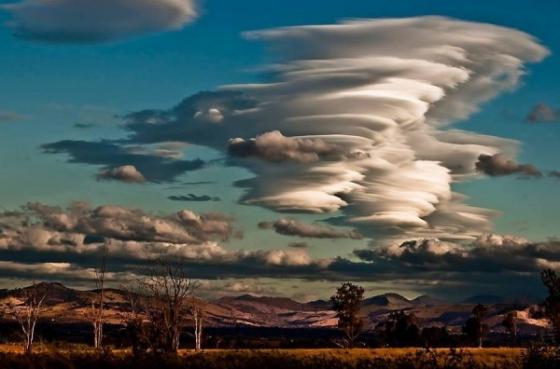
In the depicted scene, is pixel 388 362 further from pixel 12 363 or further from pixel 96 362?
pixel 12 363

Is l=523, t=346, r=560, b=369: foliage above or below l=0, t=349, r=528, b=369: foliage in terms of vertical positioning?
above

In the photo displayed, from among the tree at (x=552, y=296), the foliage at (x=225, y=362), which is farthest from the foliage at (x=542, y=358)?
the tree at (x=552, y=296)

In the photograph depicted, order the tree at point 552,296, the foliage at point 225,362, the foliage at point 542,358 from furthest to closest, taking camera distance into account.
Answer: the tree at point 552,296, the foliage at point 542,358, the foliage at point 225,362

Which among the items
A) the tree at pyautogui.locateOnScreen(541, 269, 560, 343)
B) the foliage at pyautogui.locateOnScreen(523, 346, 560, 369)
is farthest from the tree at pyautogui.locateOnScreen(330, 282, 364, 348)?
the foliage at pyautogui.locateOnScreen(523, 346, 560, 369)

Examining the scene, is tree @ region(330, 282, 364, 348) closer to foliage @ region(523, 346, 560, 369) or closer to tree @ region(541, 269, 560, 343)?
tree @ region(541, 269, 560, 343)

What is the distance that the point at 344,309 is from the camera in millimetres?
193625

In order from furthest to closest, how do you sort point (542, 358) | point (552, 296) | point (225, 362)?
1. point (552, 296)
2. point (542, 358)
3. point (225, 362)

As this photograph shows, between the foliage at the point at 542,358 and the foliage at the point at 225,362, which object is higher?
the foliage at the point at 542,358

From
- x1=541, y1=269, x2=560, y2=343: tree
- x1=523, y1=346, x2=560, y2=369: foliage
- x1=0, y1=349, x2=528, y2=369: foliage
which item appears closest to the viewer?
x1=0, y1=349, x2=528, y2=369: foliage

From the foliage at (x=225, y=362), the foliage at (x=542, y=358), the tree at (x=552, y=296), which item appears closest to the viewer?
the foliage at (x=225, y=362)

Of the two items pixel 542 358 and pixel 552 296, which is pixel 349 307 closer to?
pixel 552 296

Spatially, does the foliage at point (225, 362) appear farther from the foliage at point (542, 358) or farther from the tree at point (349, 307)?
the tree at point (349, 307)

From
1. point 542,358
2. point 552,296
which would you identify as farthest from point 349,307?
point 542,358

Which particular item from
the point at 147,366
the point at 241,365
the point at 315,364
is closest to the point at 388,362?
the point at 315,364
